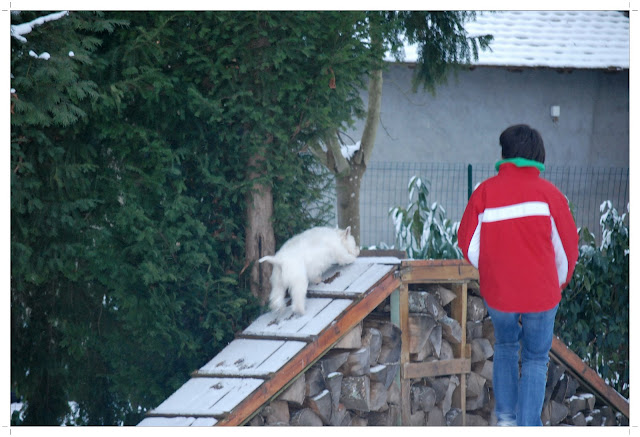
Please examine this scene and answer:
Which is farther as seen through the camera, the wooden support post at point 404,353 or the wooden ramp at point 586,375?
the wooden ramp at point 586,375

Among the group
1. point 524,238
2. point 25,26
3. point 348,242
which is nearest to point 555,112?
point 348,242

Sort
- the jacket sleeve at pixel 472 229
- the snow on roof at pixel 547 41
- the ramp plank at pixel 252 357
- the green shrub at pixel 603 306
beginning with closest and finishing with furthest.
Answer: the jacket sleeve at pixel 472 229, the ramp plank at pixel 252 357, the green shrub at pixel 603 306, the snow on roof at pixel 547 41

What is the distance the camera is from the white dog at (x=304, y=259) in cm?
390

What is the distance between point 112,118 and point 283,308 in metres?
1.44

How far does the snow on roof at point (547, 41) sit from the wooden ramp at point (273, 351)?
4.27 meters

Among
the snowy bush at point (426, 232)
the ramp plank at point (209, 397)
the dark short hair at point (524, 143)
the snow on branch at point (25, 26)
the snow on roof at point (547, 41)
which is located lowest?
the ramp plank at point (209, 397)

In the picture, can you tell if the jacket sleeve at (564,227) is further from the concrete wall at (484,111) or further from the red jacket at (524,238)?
the concrete wall at (484,111)

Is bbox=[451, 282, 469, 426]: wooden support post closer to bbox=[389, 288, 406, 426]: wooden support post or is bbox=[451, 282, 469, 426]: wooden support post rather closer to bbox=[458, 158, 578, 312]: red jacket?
bbox=[389, 288, 406, 426]: wooden support post

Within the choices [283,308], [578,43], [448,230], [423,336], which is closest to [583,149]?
[578,43]

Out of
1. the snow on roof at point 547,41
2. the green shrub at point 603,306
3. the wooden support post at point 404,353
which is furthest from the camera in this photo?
the snow on roof at point 547,41

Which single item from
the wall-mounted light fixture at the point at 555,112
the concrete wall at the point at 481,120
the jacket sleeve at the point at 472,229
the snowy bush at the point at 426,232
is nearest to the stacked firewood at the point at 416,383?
the snowy bush at the point at 426,232

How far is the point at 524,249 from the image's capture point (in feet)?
9.87

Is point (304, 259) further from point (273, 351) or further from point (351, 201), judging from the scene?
point (351, 201)

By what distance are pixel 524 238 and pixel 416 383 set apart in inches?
63.8
